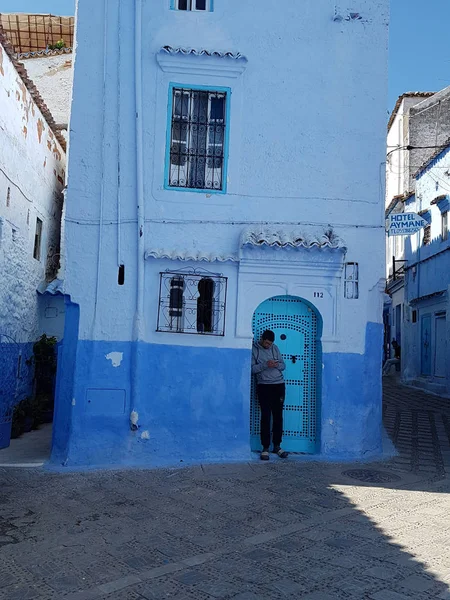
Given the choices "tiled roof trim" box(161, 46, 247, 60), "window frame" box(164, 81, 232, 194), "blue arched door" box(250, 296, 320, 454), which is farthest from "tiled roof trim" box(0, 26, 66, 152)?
"blue arched door" box(250, 296, 320, 454)

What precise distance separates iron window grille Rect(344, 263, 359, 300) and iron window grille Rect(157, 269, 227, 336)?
5.88 feet

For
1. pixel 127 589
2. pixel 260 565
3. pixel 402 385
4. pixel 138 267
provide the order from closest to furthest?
pixel 127 589, pixel 260 565, pixel 138 267, pixel 402 385

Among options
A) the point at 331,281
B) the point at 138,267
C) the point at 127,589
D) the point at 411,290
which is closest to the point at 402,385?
the point at 411,290

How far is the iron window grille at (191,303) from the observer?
27.3 ft

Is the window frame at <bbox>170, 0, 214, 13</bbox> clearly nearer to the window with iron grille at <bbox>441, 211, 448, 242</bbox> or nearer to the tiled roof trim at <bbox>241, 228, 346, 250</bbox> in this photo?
the tiled roof trim at <bbox>241, 228, 346, 250</bbox>

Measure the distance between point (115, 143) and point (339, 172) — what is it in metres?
3.28

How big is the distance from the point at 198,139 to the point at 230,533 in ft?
18.6

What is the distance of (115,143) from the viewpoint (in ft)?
27.6

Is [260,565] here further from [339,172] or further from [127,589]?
[339,172]

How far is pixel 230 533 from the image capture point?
5277mm

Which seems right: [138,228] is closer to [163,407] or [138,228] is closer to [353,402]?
[163,407]

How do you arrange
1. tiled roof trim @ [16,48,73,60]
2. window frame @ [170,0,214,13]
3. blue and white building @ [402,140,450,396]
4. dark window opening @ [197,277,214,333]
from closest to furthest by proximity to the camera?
dark window opening @ [197,277,214,333] → window frame @ [170,0,214,13] → tiled roof trim @ [16,48,73,60] → blue and white building @ [402,140,450,396]

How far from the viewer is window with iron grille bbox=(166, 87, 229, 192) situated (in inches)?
340

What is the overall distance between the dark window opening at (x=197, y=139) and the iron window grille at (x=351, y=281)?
7.31 ft
